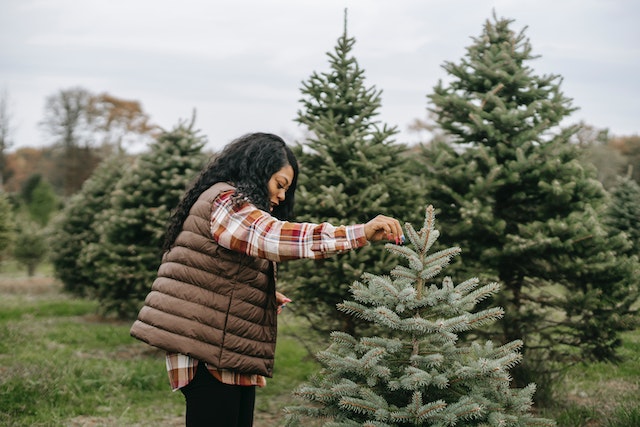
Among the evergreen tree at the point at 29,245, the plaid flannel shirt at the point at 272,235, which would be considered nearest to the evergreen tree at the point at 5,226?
the evergreen tree at the point at 29,245

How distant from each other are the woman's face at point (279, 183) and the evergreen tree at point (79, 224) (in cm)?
964

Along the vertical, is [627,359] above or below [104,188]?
below

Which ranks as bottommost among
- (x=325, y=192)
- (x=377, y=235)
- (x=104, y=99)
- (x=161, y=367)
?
Result: (x=161, y=367)

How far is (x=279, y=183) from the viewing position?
2.88 meters

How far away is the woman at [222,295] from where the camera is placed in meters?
2.62

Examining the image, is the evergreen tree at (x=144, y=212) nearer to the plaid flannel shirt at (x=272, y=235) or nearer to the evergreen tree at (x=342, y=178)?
the evergreen tree at (x=342, y=178)

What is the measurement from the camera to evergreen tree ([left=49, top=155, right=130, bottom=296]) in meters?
11.8

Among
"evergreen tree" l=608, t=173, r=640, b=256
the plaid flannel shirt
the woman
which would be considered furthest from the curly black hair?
"evergreen tree" l=608, t=173, r=640, b=256

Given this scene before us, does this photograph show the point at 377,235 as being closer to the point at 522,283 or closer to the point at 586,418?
the point at 586,418

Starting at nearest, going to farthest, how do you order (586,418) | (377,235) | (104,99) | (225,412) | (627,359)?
1. (377,235)
2. (225,412)
3. (586,418)
4. (627,359)
5. (104,99)

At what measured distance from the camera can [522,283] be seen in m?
5.68

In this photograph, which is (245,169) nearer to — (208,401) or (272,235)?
(272,235)

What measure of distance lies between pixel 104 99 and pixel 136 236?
133 feet

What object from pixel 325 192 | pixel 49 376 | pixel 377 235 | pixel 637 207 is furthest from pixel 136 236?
pixel 637 207
